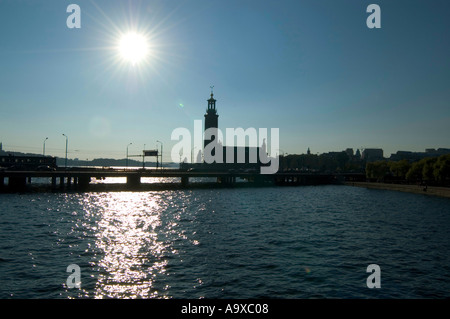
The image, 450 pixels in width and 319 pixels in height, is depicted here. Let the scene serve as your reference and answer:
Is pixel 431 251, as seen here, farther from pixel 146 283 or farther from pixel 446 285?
pixel 146 283

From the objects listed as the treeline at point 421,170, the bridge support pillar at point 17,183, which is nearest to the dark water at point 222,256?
the bridge support pillar at point 17,183

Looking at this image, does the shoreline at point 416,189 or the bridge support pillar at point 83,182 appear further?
the bridge support pillar at point 83,182

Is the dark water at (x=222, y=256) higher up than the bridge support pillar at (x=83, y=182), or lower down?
lower down

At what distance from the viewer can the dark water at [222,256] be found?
19911 mm

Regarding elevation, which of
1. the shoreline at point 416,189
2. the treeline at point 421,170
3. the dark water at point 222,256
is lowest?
the dark water at point 222,256

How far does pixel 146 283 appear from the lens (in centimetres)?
2072

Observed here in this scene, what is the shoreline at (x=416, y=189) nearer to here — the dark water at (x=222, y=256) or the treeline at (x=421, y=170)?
the treeline at (x=421, y=170)

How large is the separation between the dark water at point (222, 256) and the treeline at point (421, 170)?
2415 inches

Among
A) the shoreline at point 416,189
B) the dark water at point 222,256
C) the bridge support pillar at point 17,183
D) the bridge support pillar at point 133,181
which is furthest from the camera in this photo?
the bridge support pillar at point 133,181

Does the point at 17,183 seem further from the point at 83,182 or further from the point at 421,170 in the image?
the point at 421,170

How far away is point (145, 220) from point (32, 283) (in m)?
25.9

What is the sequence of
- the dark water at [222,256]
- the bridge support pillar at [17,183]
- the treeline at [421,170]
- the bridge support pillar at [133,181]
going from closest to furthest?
the dark water at [222,256] → the bridge support pillar at [17,183] → the treeline at [421,170] → the bridge support pillar at [133,181]

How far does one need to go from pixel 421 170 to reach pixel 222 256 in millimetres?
112443
